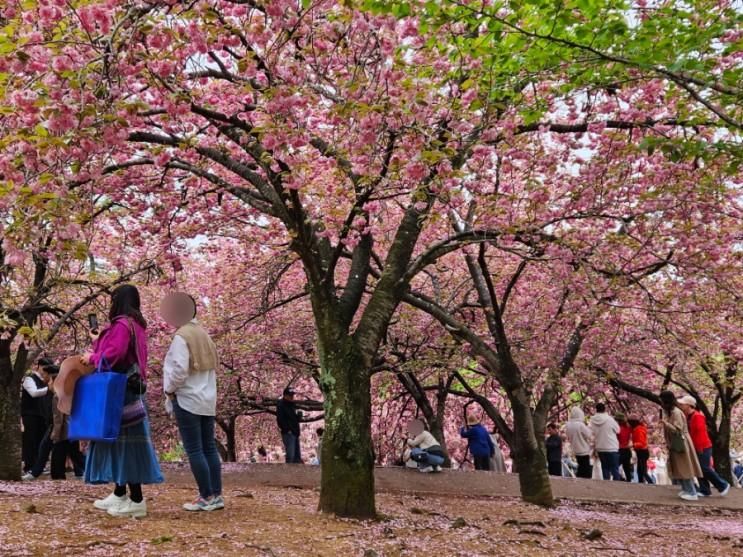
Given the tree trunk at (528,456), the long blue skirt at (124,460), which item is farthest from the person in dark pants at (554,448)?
the long blue skirt at (124,460)

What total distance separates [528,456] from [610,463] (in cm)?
528

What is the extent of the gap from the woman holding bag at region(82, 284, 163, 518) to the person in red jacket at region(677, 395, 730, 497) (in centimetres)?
898

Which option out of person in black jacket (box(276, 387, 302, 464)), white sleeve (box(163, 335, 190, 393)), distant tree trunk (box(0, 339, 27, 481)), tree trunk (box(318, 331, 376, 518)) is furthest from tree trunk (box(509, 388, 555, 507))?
distant tree trunk (box(0, 339, 27, 481))

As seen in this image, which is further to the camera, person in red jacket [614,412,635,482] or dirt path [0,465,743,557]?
person in red jacket [614,412,635,482]

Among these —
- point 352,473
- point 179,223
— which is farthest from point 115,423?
point 179,223

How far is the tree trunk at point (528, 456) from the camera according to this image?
9047 millimetres

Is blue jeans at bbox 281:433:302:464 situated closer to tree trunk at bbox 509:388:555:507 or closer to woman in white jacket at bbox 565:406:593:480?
woman in white jacket at bbox 565:406:593:480

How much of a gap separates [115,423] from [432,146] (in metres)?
3.21

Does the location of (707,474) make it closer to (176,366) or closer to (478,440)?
(478,440)

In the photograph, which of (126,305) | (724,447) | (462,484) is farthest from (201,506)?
(724,447)

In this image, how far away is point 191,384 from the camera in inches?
217

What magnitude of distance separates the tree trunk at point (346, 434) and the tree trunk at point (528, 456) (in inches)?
128

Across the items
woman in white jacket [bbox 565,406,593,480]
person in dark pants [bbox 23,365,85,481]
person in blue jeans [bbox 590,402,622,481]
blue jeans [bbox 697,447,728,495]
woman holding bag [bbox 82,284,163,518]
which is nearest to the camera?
woman holding bag [bbox 82,284,163,518]

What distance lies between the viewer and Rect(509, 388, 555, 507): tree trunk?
9047 millimetres
